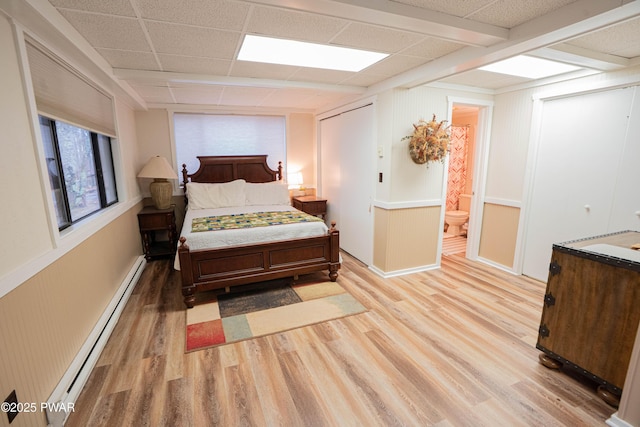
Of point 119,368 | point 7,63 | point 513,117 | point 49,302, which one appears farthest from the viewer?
point 513,117

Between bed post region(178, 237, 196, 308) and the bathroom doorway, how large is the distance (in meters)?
4.34

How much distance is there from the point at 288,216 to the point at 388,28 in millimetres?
2344

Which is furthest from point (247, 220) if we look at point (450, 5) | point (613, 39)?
point (613, 39)

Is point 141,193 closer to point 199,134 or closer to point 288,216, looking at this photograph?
point 199,134

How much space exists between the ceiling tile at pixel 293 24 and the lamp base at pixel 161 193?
297cm

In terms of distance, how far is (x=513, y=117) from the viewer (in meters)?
3.65

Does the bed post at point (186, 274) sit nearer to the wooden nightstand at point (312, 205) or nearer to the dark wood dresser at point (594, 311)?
the wooden nightstand at point (312, 205)

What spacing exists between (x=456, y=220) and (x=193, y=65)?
4.80m

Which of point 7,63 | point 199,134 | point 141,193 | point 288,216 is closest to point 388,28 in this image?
point 7,63

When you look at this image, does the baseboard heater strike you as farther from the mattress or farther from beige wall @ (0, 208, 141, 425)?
the mattress

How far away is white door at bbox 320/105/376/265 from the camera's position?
12.6 ft

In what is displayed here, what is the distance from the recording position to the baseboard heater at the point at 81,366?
62.6 inches

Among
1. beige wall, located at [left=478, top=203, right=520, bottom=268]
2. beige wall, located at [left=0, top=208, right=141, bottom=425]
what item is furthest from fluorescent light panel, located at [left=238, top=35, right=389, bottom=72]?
beige wall, located at [left=478, top=203, right=520, bottom=268]

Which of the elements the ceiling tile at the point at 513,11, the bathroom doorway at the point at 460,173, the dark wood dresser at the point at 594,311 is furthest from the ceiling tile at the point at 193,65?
the bathroom doorway at the point at 460,173
